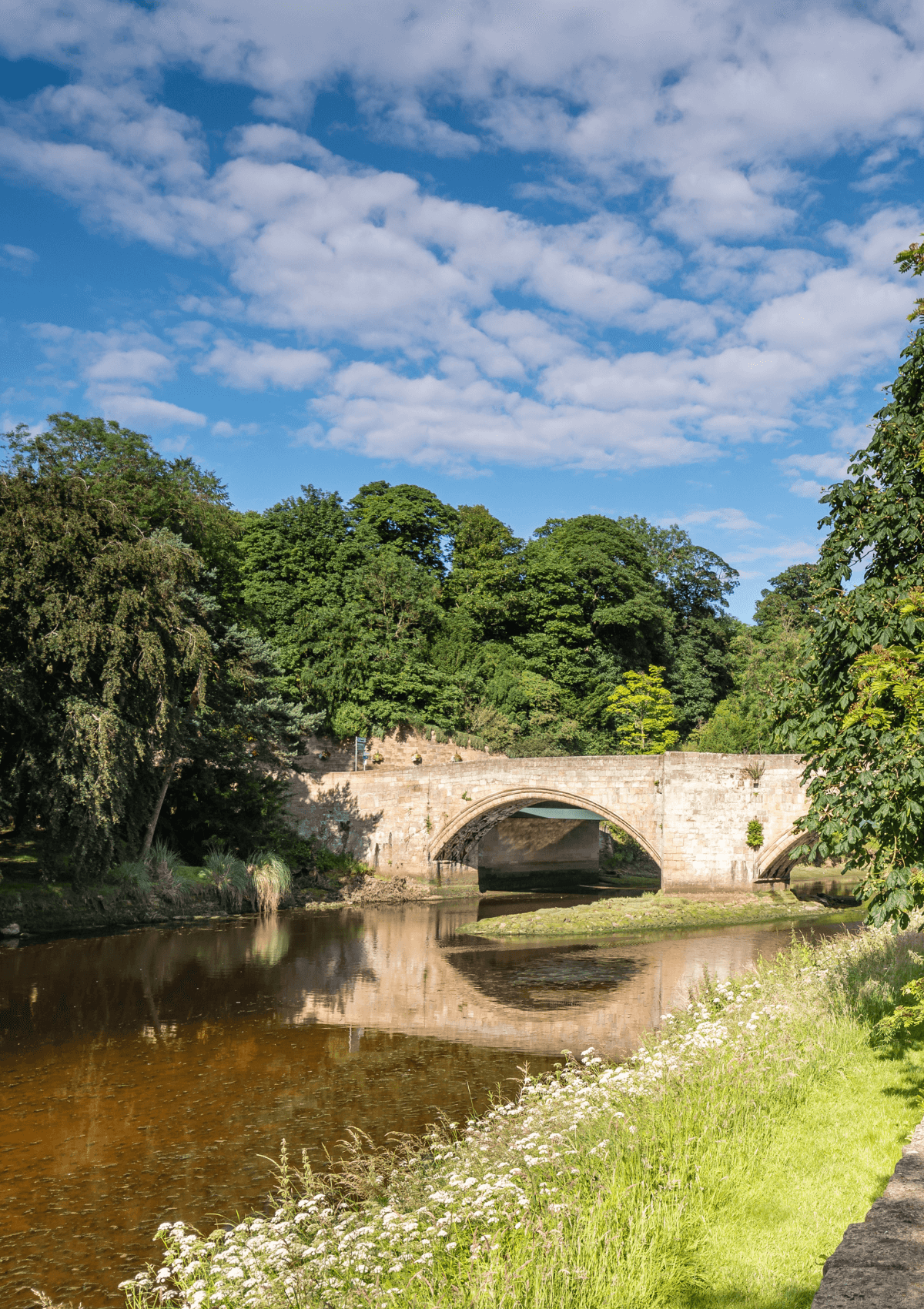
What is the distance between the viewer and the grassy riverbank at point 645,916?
19.9m

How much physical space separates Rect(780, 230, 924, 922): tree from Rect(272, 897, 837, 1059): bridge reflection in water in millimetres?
4709

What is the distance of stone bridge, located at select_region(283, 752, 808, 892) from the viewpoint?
922 inches

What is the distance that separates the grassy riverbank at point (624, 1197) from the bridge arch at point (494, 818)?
16.9 m

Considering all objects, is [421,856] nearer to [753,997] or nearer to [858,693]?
[753,997]

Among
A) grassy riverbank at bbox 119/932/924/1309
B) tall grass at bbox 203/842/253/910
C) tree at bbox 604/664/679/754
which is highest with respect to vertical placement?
tree at bbox 604/664/679/754

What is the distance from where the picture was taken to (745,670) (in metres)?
41.3

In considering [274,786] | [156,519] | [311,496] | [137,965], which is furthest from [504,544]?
[137,965]

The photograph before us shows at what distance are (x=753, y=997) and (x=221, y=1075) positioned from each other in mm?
5644

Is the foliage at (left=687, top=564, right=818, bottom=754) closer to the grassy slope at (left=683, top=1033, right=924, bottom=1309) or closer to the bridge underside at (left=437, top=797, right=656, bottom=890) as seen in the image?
the bridge underside at (left=437, top=797, right=656, bottom=890)

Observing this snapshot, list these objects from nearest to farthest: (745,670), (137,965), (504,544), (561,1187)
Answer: (561,1187) < (137,965) < (745,670) < (504,544)

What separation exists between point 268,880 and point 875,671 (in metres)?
19.7

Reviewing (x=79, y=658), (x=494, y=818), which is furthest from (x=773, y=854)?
(x=79, y=658)

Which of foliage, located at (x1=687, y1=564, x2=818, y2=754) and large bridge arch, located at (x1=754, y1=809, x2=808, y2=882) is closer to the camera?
large bridge arch, located at (x1=754, y1=809, x2=808, y2=882)

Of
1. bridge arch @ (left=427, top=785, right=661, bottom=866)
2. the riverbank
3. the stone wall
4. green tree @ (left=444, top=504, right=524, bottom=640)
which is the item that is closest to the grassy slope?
the riverbank
